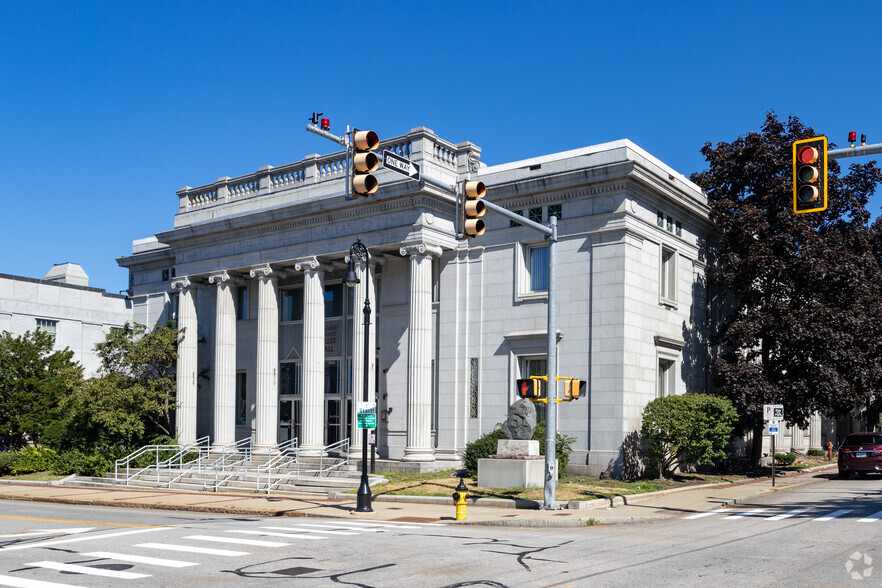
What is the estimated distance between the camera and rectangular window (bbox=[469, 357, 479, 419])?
107ft

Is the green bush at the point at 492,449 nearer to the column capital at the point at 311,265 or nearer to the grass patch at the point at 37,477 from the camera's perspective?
the column capital at the point at 311,265

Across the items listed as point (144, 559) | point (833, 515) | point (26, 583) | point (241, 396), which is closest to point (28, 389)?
point (241, 396)

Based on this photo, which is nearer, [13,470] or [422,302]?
[422,302]

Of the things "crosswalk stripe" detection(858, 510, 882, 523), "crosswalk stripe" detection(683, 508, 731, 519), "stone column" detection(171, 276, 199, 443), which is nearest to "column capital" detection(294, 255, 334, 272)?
"stone column" detection(171, 276, 199, 443)

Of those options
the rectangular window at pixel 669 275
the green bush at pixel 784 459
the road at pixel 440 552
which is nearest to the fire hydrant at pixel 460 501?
the road at pixel 440 552

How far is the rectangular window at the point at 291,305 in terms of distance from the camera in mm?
38812

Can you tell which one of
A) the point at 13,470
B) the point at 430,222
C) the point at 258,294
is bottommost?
the point at 13,470

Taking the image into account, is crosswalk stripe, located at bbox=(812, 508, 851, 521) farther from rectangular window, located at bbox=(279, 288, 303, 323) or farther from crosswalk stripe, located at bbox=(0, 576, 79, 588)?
rectangular window, located at bbox=(279, 288, 303, 323)

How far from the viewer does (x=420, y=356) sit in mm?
31734

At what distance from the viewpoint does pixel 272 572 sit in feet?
41.5

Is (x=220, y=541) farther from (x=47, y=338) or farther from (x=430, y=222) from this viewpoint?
(x=47, y=338)

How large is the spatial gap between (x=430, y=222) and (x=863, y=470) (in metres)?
18.9

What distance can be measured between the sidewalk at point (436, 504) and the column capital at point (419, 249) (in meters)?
9.76

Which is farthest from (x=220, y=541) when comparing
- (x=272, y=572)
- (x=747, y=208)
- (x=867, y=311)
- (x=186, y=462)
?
(x=867, y=311)
